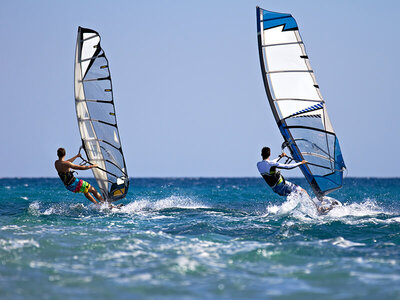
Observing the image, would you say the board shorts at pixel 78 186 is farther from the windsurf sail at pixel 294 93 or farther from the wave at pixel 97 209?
the windsurf sail at pixel 294 93

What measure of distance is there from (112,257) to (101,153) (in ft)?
17.8

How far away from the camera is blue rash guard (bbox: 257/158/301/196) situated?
9.03 m

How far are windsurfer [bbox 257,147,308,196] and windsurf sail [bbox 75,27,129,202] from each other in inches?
129

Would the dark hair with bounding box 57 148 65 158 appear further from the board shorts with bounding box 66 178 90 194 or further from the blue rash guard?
the blue rash guard

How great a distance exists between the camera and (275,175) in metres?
9.26

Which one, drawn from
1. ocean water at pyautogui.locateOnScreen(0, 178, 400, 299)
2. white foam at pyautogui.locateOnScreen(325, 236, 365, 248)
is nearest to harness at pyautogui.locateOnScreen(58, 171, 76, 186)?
ocean water at pyautogui.locateOnScreen(0, 178, 400, 299)

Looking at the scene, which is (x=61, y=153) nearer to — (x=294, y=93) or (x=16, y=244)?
(x=16, y=244)

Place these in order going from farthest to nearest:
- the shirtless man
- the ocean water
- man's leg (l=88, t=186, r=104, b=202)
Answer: man's leg (l=88, t=186, r=104, b=202) < the shirtless man < the ocean water

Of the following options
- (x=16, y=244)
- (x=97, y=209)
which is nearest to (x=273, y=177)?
(x=97, y=209)

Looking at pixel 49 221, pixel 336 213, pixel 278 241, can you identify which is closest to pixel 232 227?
pixel 278 241

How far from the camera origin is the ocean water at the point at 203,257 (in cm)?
450

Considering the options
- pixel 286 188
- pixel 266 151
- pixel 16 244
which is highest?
pixel 266 151

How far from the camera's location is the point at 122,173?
11.3m

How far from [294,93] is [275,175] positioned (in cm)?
155
